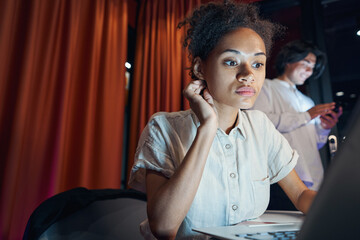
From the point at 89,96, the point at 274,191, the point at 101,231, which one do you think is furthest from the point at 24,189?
the point at 274,191

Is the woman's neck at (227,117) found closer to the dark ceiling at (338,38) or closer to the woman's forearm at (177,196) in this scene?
the woman's forearm at (177,196)

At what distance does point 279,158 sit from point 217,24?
0.51 m

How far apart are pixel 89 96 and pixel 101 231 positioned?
169 cm

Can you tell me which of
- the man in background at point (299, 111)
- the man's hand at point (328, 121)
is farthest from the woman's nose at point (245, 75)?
the man's hand at point (328, 121)

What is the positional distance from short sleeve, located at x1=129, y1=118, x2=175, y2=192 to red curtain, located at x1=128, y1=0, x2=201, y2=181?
75.5 inches

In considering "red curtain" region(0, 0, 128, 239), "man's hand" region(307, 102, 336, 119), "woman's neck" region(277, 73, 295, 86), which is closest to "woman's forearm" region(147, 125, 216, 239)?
"red curtain" region(0, 0, 128, 239)

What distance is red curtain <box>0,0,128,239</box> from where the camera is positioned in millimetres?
1608

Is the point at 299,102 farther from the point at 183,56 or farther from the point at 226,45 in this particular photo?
→ the point at 226,45

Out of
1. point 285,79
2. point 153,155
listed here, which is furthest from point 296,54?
point 153,155

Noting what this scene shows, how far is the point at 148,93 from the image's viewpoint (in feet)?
9.47

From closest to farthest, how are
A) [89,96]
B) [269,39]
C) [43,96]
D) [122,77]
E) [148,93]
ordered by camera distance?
[269,39] → [43,96] → [89,96] → [122,77] → [148,93]

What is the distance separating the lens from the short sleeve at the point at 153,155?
0.77 m

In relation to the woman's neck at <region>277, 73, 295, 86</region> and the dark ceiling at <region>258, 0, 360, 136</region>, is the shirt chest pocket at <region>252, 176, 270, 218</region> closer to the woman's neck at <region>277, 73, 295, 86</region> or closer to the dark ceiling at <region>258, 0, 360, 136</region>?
the woman's neck at <region>277, 73, 295, 86</region>

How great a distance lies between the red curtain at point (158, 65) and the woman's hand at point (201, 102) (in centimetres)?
190
